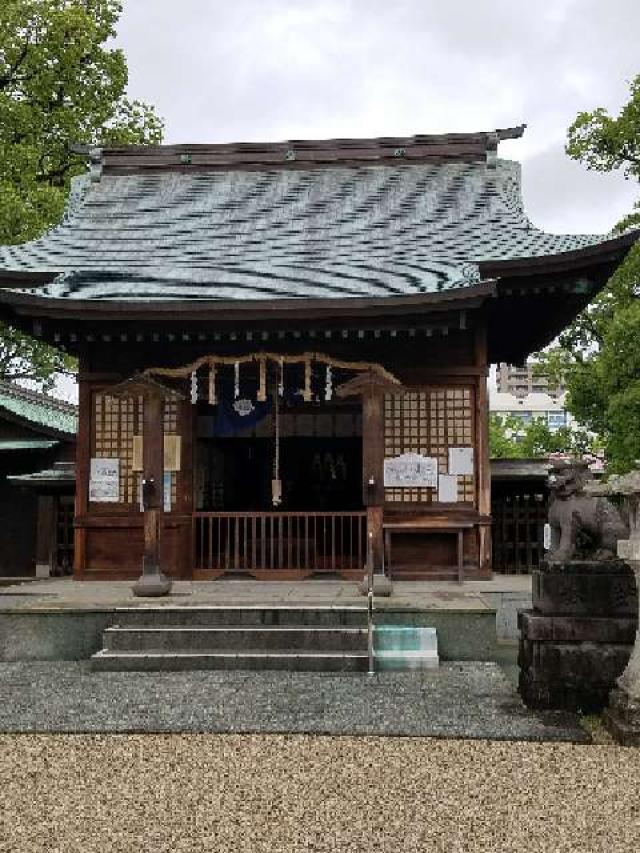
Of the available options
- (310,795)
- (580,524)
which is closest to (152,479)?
(580,524)

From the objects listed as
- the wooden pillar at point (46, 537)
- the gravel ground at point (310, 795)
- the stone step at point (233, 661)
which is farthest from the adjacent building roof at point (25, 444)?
the gravel ground at point (310, 795)

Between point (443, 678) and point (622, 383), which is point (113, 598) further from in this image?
point (622, 383)

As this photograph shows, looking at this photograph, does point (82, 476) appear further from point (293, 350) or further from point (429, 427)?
point (429, 427)

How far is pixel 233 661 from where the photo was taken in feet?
30.6

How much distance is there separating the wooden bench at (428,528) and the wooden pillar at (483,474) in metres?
0.29

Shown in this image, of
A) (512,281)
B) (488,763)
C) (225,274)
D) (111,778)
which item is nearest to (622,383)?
(512,281)

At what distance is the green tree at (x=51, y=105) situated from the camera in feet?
75.9

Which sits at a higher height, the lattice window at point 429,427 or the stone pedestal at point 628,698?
the lattice window at point 429,427

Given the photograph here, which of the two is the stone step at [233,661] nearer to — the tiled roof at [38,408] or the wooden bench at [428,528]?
the wooden bench at [428,528]

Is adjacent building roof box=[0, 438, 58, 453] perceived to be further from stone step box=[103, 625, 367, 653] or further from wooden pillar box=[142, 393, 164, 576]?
stone step box=[103, 625, 367, 653]

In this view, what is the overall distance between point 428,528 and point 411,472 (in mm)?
936

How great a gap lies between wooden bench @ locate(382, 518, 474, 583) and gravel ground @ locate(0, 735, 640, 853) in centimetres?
642

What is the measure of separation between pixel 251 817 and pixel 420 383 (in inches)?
364

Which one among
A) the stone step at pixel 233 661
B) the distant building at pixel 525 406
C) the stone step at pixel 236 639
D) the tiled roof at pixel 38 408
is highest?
the distant building at pixel 525 406
